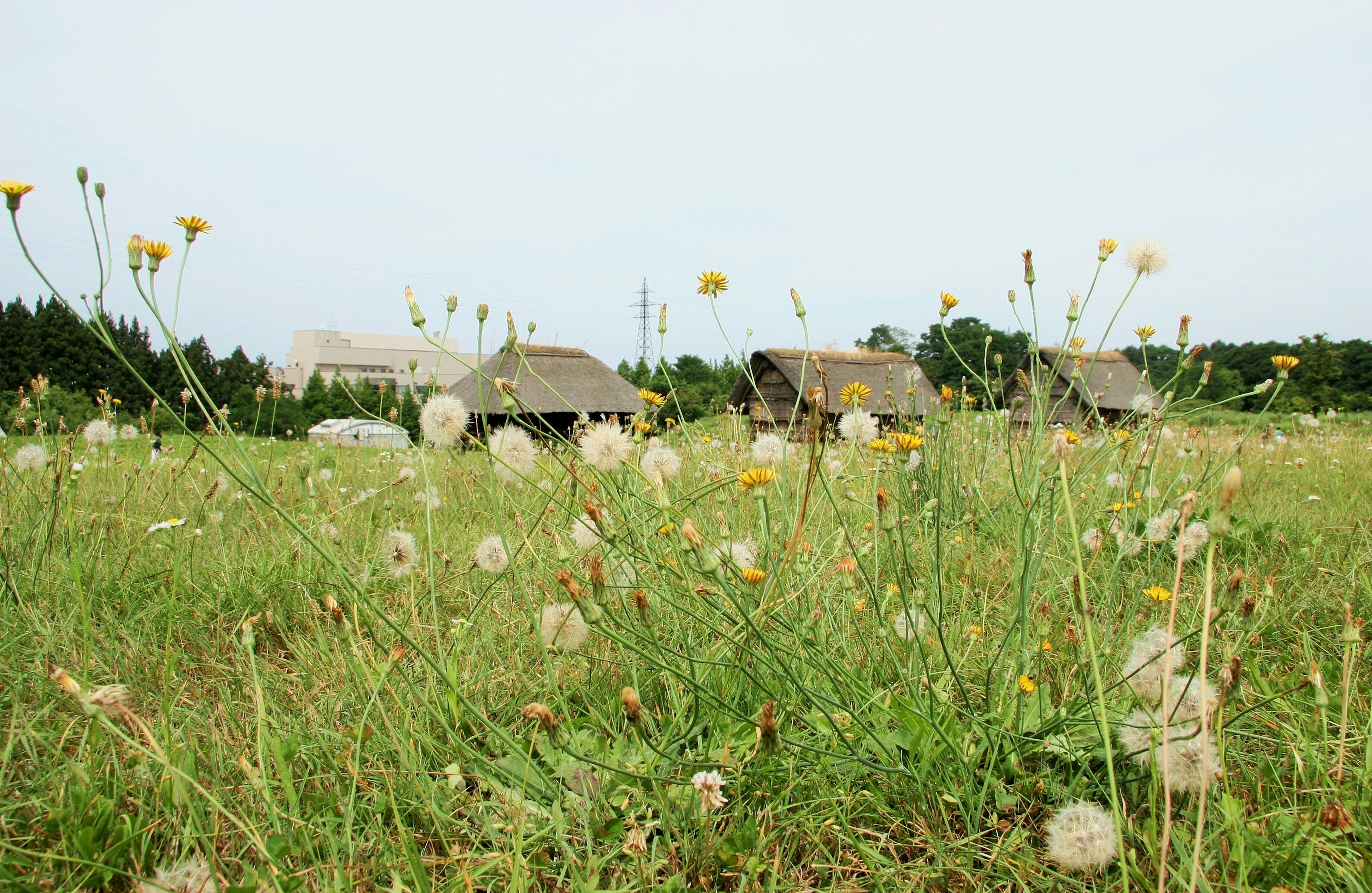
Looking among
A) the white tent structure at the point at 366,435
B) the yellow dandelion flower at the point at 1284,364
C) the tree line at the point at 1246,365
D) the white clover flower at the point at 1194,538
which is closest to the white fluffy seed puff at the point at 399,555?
the white tent structure at the point at 366,435

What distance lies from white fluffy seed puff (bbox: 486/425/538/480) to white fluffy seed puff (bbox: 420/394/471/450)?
0.09 meters

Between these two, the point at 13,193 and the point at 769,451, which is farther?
the point at 769,451

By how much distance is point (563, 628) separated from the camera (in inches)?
59.3

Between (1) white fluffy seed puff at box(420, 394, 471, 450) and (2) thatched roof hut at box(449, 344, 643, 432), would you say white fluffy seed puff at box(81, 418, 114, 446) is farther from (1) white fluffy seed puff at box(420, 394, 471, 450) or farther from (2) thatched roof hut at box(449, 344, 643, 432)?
(2) thatched roof hut at box(449, 344, 643, 432)

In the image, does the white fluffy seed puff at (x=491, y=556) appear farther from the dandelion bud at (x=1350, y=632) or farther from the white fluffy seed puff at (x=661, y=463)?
the dandelion bud at (x=1350, y=632)

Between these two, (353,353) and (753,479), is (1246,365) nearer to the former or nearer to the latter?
(753,479)

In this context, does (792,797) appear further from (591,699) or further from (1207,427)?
(1207,427)

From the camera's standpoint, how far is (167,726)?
1.17 metres

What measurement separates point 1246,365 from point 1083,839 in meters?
36.8

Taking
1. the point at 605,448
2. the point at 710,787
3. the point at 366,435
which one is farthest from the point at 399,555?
the point at 366,435

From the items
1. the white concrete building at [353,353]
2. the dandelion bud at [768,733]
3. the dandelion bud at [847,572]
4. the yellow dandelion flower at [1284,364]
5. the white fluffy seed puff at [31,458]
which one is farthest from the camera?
the white concrete building at [353,353]

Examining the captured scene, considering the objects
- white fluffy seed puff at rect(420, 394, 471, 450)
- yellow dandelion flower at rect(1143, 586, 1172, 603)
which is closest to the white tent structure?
white fluffy seed puff at rect(420, 394, 471, 450)

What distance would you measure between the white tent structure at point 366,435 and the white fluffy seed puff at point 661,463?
2.00 ft

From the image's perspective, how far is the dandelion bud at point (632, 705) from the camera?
0.91 meters
